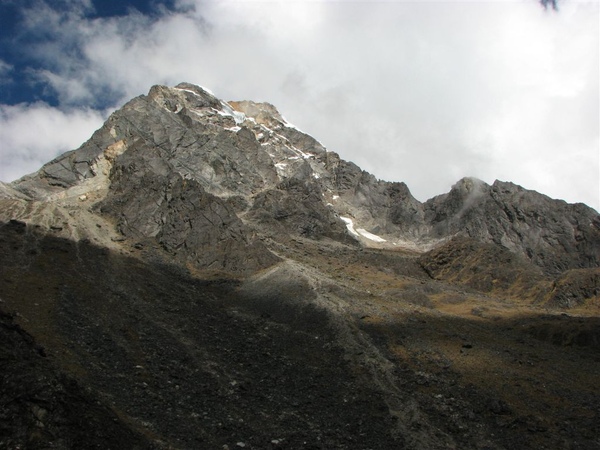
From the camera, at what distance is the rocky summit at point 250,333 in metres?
27.7

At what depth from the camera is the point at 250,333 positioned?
48.6m

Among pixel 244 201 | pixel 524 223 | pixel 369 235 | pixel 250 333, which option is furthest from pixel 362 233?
pixel 250 333

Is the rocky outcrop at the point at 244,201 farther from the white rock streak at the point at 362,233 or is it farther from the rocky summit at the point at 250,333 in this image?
the rocky summit at the point at 250,333

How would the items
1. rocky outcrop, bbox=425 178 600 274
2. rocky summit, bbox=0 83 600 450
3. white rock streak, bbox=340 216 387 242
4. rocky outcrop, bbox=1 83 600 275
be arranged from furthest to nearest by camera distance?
white rock streak, bbox=340 216 387 242 < rocky outcrop, bbox=425 178 600 274 < rocky outcrop, bbox=1 83 600 275 < rocky summit, bbox=0 83 600 450

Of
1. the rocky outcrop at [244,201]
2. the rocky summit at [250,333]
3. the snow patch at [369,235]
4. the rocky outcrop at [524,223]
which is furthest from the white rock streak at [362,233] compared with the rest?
the rocky summit at [250,333]

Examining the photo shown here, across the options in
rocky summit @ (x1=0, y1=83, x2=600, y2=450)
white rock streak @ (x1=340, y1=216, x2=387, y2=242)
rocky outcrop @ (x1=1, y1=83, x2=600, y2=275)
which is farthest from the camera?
white rock streak @ (x1=340, y1=216, x2=387, y2=242)

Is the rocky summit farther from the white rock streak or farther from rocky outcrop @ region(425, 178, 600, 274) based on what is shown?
the white rock streak

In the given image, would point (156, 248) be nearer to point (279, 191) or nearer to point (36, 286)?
point (36, 286)

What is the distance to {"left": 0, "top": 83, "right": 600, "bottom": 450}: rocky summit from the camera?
27.7m

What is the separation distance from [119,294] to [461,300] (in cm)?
5109

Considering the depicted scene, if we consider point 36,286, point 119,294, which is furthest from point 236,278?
point 36,286

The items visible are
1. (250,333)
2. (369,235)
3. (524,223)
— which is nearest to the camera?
(250,333)

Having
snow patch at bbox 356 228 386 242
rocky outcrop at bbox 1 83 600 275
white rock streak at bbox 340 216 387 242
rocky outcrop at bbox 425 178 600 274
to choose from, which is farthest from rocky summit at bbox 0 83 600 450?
snow patch at bbox 356 228 386 242

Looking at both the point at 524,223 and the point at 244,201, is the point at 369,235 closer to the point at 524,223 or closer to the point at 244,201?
the point at 524,223
